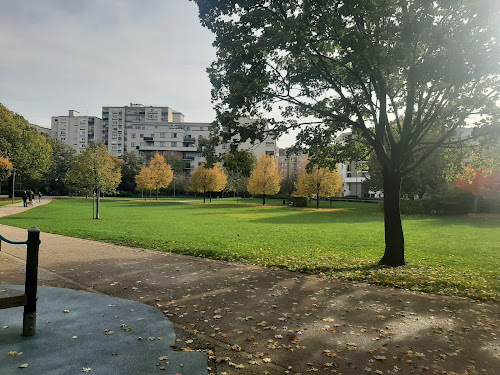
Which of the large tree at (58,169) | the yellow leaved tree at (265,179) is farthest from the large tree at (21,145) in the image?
the yellow leaved tree at (265,179)

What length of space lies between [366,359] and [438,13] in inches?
345

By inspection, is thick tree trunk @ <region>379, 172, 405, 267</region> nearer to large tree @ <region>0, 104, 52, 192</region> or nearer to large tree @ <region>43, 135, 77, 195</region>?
large tree @ <region>0, 104, 52, 192</region>

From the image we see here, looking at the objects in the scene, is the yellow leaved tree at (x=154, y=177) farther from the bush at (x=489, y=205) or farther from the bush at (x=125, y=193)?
the bush at (x=489, y=205)

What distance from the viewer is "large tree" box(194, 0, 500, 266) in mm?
8383

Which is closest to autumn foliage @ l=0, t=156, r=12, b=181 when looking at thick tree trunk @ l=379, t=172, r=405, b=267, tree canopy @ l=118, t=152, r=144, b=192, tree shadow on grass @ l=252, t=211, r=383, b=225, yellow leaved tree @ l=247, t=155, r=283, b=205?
tree canopy @ l=118, t=152, r=144, b=192

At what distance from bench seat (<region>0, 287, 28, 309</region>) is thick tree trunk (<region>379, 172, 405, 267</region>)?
9.39 meters

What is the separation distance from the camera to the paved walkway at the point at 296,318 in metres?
4.42

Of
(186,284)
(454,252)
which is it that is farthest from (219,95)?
(454,252)

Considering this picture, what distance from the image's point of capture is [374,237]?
18312mm

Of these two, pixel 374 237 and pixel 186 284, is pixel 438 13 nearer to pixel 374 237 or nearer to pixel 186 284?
pixel 186 284

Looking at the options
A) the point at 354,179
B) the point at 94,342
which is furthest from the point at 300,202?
the point at 354,179

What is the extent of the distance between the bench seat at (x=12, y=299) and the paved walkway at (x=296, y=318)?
2.10 m

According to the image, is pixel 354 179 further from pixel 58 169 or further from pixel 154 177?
pixel 58 169

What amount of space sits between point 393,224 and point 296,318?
6.27 m
